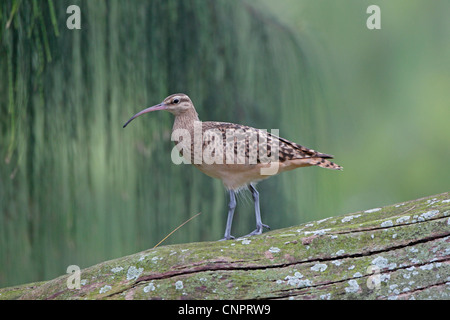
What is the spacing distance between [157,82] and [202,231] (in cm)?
98

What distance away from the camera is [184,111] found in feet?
15.7

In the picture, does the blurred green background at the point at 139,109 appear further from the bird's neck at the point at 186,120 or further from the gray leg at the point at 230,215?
the bird's neck at the point at 186,120

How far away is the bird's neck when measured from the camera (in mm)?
4672

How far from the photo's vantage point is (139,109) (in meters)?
4.04

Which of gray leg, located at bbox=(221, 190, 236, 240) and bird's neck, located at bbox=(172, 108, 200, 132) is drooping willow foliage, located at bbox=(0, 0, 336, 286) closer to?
gray leg, located at bbox=(221, 190, 236, 240)

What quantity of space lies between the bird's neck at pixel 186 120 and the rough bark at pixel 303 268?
158cm

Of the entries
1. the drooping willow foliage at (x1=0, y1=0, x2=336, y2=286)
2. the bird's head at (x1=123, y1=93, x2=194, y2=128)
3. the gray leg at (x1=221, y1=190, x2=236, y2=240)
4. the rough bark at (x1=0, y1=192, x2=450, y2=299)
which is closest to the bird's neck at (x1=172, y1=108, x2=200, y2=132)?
the bird's head at (x1=123, y1=93, x2=194, y2=128)

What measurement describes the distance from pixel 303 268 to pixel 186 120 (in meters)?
2.10

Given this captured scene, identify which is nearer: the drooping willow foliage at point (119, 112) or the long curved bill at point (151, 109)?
the drooping willow foliage at point (119, 112)

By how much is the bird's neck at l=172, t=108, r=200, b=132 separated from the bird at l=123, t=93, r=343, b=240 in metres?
0.04

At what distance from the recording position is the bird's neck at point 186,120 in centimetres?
467

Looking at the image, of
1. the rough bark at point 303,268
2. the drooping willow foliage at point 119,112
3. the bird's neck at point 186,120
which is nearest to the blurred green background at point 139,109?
the drooping willow foliage at point 119,112

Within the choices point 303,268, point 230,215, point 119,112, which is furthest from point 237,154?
point 303,268

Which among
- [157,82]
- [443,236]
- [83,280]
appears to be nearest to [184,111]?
[157,82]
